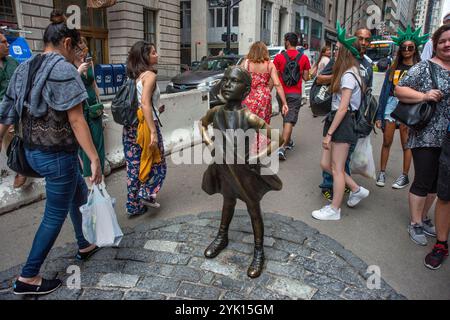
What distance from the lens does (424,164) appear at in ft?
10.5

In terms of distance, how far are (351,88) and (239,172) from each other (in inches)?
61.9

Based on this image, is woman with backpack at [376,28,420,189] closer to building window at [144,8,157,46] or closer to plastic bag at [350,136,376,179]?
plastic bag at [350,136,376,179]

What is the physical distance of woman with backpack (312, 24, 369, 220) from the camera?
3529mm

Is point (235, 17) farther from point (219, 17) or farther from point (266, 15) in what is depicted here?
point (266, 15)

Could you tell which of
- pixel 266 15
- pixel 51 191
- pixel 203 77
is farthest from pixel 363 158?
pixel 266 15

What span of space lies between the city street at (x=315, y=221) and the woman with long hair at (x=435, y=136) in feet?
1.04

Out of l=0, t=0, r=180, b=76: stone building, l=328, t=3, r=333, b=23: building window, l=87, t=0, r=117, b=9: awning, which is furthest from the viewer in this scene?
l=328, t=3, r=333, b=23: building window

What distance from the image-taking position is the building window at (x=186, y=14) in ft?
109

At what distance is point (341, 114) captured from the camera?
11.7ft

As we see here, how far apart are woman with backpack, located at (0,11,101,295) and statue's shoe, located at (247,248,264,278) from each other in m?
1.38

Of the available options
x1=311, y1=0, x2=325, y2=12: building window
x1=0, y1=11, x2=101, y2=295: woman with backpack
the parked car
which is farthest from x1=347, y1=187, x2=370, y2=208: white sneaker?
x1=311, y1=0, x2=325, y2=12: building window

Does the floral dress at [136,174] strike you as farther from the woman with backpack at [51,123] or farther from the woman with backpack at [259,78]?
the woman with backpack at [259,78]
